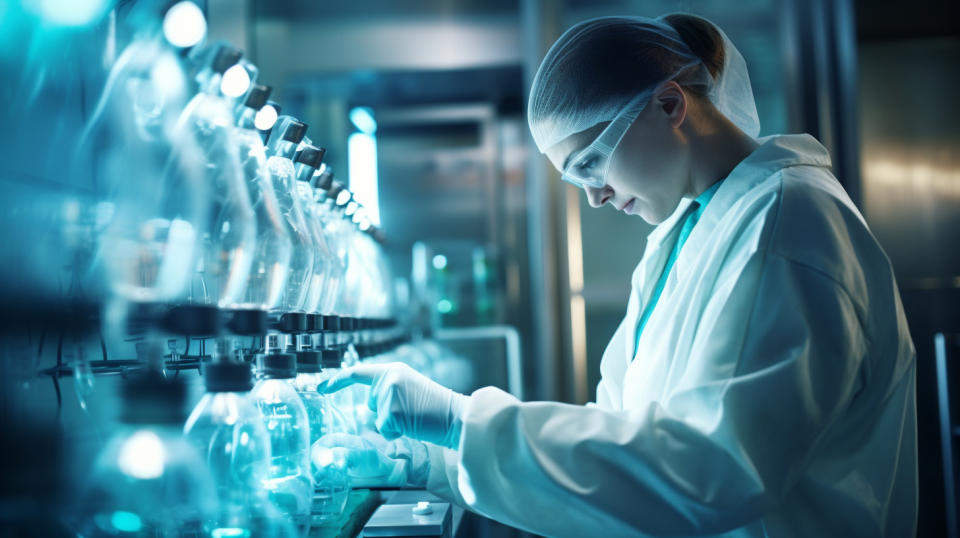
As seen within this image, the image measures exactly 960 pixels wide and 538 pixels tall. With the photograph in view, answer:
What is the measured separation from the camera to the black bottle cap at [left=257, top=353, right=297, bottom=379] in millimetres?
881

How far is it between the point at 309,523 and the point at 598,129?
0.76 meters

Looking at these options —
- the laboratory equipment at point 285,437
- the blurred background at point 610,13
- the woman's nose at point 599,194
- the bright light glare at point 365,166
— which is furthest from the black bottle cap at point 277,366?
the bright light glare at point 365,166

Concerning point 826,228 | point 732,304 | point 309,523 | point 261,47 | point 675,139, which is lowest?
point 309,523

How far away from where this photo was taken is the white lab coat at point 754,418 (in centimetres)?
97

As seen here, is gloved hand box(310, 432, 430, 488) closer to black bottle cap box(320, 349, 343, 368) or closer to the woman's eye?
black bottle cap box(320, 349, 343, 368)

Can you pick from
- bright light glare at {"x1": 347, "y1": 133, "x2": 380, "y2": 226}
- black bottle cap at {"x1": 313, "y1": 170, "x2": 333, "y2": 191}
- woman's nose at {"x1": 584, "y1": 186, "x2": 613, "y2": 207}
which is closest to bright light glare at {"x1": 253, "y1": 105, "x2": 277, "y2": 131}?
black bottle cap at {"x1": 313, "y1": 170, "x2": 333, "y2": 191}

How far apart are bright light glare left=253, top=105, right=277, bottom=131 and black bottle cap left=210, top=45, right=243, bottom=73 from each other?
132mm

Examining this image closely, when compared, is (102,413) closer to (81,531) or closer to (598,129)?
(81,531)

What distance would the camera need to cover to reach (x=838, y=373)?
100cm

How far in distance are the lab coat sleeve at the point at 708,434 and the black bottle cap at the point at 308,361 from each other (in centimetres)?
22

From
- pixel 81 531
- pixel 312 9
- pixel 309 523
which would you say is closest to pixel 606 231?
pixel 312 9

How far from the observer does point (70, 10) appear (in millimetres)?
1031

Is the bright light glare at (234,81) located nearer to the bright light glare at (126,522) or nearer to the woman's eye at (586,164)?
the bright light glare at (126,522)

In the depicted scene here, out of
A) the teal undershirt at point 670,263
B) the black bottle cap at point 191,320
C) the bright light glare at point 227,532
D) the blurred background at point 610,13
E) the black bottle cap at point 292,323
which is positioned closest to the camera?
the black bottle cap at point 191,320
